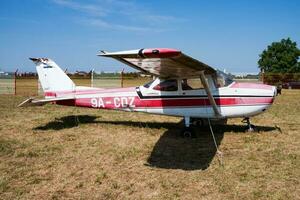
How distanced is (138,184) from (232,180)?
157 cm

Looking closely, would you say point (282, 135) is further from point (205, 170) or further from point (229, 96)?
point (205, 170)

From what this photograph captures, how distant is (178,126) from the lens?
11125 mm

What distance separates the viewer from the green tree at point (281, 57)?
80.2 metres

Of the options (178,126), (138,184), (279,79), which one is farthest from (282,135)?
(279,79)

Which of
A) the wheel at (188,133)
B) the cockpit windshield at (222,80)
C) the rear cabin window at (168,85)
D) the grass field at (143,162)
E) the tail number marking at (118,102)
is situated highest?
the cockpit windshield at (222,80)

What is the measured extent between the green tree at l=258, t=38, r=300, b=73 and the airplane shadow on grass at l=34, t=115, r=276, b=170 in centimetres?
7474

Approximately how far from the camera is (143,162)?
6.75 meters

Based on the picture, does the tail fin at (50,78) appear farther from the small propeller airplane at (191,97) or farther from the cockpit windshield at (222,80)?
the cockpit windshield at (222,80)

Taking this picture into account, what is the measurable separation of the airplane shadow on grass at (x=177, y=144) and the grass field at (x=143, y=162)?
0.07 feet

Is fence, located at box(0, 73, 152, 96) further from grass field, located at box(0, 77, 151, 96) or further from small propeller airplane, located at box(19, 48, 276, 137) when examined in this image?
small propeller airplane, located at box(19, 48, 276, 137)

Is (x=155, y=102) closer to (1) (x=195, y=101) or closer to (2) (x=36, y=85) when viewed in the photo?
(1) (x=195, y=101)

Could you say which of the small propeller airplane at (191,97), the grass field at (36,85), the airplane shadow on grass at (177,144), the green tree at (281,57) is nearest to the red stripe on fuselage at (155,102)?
the small propeller airplane at (191,97)

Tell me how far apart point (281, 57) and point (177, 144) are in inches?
3193

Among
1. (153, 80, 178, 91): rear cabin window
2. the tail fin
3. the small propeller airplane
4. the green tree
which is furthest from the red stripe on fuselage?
the green tree
